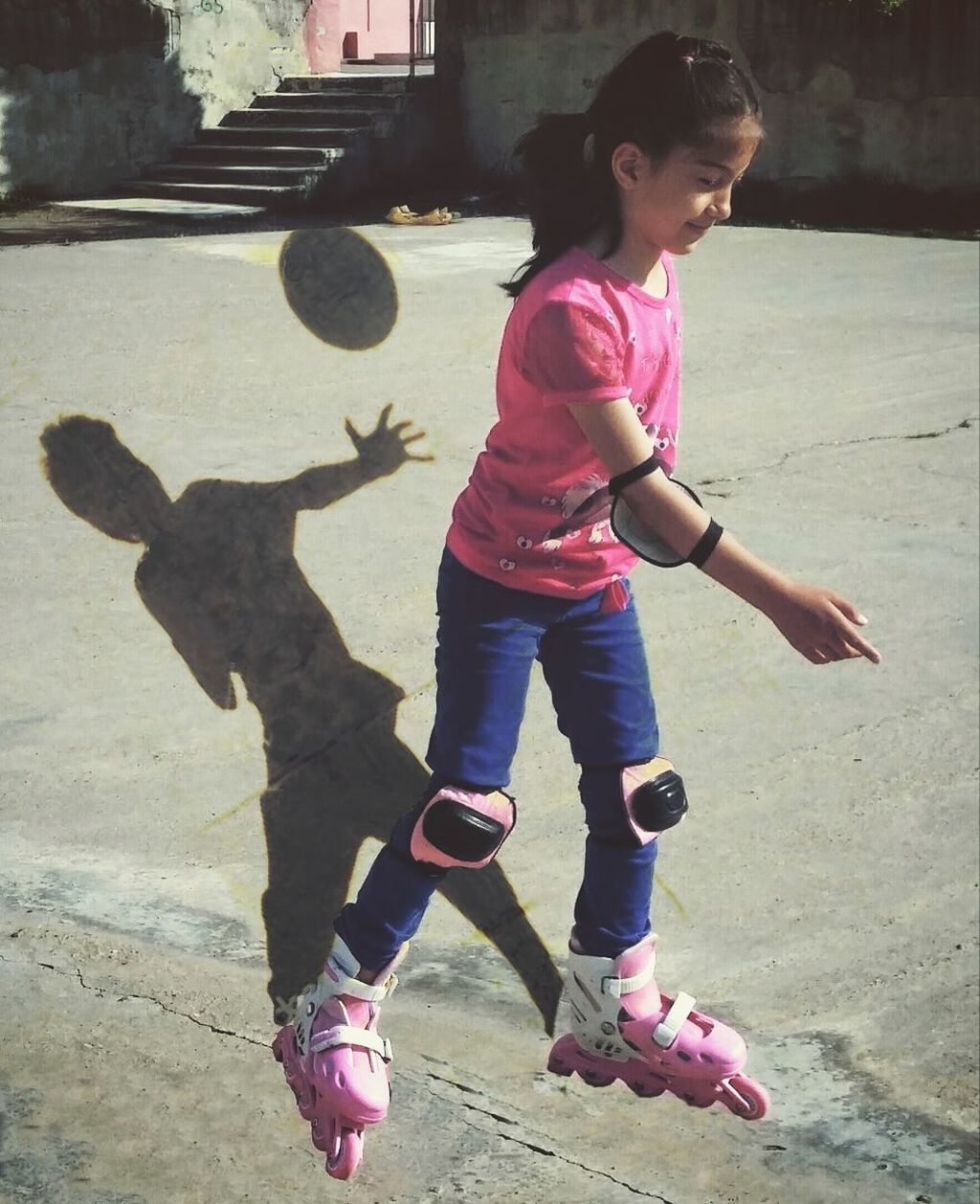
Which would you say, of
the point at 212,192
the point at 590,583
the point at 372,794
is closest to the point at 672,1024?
the point at 590,583

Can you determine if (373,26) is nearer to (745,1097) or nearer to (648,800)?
(648,800)

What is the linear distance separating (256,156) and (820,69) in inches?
154

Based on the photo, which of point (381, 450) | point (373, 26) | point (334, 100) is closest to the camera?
point (381, 450)

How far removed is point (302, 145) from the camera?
405 inches

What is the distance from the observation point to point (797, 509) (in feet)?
14.8

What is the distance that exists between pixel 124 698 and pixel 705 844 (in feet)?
4.12

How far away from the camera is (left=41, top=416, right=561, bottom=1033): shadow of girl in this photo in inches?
110

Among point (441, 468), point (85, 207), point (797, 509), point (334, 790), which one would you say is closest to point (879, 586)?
point (797, 509)

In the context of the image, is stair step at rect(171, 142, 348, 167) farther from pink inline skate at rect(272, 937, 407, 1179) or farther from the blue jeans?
pink inline skate at rect(272, 937, 407, 1179)

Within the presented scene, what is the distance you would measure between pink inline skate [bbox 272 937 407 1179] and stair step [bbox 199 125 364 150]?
8898 mm

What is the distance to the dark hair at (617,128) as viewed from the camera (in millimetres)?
1902

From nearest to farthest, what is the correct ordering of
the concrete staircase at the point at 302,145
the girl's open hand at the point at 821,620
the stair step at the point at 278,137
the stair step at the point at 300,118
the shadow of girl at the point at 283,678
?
the girl's open hand at the point at 821,620, the shadow of girl at the point at 283,678, the concrete staircase at the point at 302,145, the stair step at the point at 278,137, the stair step at the point at 300,118

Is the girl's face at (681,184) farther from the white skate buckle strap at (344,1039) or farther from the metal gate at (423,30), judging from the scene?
the metal gate at (423,30)

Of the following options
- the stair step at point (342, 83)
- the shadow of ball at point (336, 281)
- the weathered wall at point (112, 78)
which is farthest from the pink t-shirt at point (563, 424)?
the stair step at point (342, 83)
